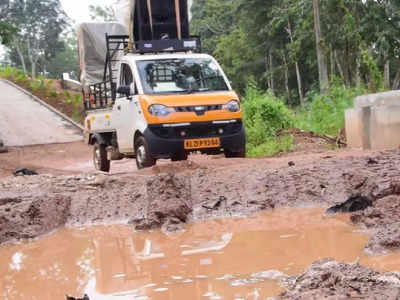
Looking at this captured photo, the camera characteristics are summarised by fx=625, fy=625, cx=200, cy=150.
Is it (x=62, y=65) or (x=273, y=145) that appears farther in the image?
(x=62, y=65)

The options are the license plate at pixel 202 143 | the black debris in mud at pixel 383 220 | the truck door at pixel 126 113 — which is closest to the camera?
the black debris in mud at pixel 383 220

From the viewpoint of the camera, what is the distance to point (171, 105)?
9.63 m

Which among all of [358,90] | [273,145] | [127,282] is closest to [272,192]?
[127,282]

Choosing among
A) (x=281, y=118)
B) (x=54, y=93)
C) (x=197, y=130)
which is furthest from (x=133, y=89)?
(x=54, y=93)

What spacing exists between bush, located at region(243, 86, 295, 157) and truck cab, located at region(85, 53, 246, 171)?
3.82 meters

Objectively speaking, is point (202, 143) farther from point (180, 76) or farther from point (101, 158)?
point (101, 158)

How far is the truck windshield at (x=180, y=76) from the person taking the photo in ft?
33.1

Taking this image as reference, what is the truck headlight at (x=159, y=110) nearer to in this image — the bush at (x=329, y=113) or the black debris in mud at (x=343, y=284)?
the bush at (x=329, y=113)

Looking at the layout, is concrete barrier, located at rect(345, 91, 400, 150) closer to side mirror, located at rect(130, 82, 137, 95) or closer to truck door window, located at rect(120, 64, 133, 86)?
side mirror, located at rect(130, 82, 137, 95)

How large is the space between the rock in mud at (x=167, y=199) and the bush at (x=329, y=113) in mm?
7536

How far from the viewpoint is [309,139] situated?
13.8 m

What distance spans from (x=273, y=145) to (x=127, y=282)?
9355 mm

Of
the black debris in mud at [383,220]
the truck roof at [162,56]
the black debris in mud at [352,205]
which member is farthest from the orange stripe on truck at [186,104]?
the black debris in mud at [383,220]

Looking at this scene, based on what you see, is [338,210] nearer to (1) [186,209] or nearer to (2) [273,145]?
(1) [186,209]
